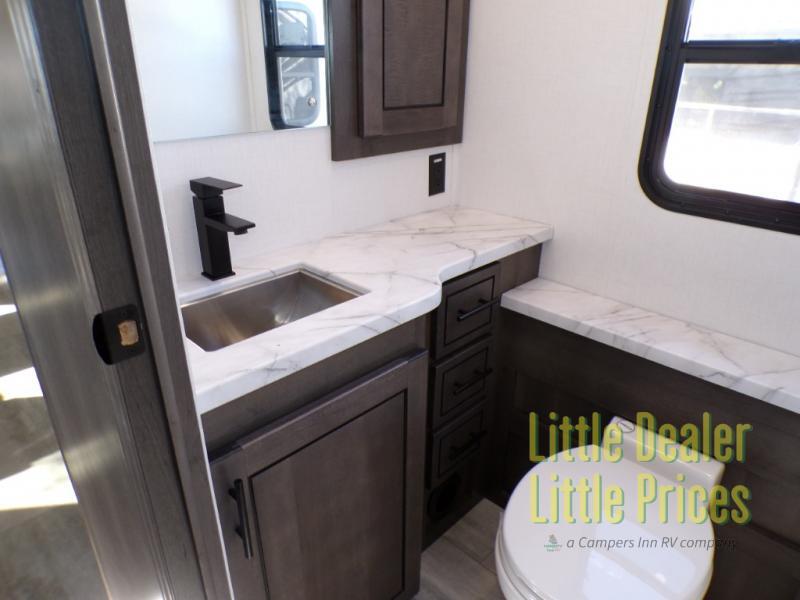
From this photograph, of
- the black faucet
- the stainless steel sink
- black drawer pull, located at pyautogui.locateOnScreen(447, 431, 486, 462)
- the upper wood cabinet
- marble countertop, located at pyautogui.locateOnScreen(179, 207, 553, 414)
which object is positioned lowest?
black drawer pull, located at pyautogui.locateOnScreen(447, 431, 486, 462)

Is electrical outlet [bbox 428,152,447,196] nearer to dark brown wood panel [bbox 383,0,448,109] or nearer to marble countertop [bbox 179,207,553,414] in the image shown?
marble countertop [bbox 179,207,553,414]

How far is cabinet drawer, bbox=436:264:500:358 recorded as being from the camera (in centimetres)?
149

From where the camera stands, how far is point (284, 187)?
5.14 feet

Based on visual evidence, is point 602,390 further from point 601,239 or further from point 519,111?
point 519,111

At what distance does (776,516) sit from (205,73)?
1820mm

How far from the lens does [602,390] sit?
1618 mm

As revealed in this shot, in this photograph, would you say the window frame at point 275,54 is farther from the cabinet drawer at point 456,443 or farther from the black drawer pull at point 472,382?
the cabinet drawer at point 456,443

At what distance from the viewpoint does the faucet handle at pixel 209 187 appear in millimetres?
1305

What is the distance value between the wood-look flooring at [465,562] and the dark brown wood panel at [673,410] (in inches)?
8.5

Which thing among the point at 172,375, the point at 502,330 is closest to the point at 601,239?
the point at 502,330

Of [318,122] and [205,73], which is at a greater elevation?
[205,73]

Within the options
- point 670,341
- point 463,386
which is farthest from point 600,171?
point 463,386

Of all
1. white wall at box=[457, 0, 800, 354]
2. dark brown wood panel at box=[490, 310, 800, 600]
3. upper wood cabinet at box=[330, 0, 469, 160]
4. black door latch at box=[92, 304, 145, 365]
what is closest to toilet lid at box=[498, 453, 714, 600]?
dark brown wood panel at box=[490, 310, 800, 600]

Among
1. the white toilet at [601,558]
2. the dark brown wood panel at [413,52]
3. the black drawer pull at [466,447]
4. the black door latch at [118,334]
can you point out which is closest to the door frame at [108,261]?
the black door latch at [118,334]
